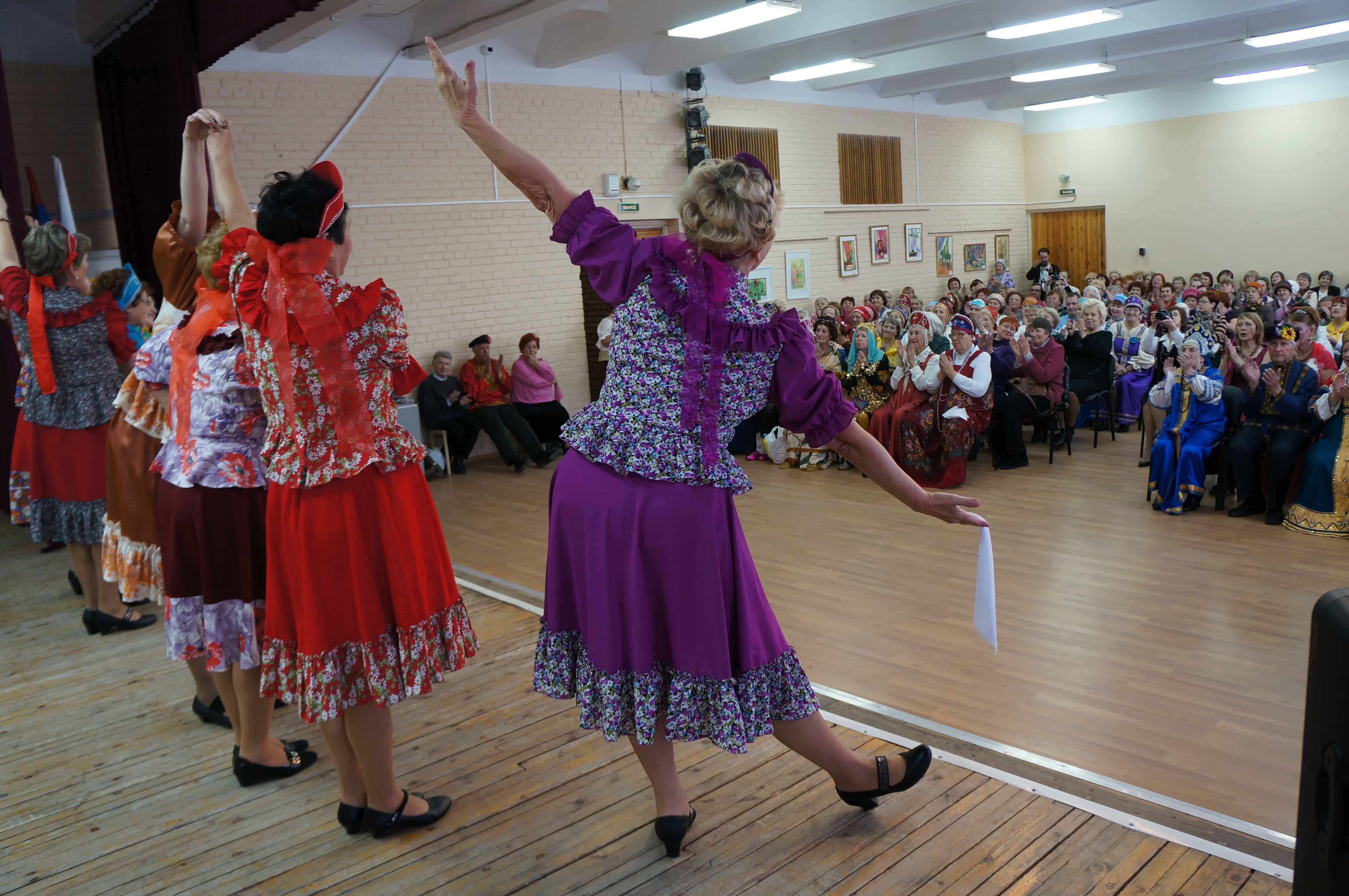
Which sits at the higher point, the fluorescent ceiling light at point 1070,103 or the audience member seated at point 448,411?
the fluorescent ceiling light at point 1070,103

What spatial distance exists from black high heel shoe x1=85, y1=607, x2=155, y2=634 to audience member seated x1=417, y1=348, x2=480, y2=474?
4.18m

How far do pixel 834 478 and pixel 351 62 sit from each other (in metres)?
5.31

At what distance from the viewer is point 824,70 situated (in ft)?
33.2

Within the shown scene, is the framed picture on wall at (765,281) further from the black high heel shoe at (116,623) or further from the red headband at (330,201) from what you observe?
the red headband at (330,201)

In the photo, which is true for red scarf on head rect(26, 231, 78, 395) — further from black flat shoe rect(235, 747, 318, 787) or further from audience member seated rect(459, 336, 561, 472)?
audience member seated rect(459, 336, 561, 472)

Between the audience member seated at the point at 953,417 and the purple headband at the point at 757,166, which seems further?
the audience member seated at the point at 953,417

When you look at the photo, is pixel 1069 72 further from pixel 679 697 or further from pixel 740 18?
pixel 679 697

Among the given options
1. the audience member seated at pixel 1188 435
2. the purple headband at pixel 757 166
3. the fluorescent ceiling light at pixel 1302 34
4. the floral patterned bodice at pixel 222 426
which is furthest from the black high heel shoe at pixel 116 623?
the fluorescent ceiling light at pixel 1302 34

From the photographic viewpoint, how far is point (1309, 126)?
13.5 metres

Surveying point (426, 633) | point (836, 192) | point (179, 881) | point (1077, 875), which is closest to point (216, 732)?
point (179, 881)

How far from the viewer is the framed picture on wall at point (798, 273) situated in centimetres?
1174

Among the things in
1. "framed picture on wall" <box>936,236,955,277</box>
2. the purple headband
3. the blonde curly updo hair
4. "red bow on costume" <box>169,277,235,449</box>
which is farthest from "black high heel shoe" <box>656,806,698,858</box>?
"framed picture on wall" <box>936,236,955,277</box>

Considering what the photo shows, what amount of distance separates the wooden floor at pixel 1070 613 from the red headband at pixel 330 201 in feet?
7.96

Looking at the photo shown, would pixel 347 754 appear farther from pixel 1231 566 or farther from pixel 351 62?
pixel 351 62
